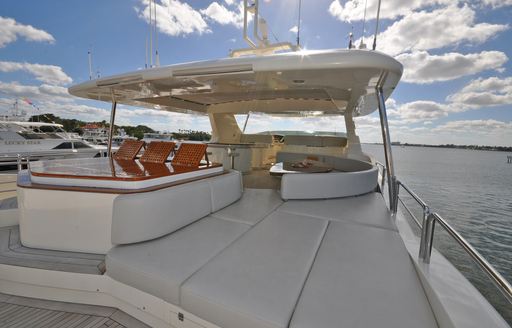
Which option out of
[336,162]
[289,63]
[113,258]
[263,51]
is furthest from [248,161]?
[113,258]

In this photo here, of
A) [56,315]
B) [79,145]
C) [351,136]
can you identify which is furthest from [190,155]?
[79,145]

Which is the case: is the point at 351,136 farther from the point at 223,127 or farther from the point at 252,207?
the point at 252,207

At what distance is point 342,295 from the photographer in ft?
3.98

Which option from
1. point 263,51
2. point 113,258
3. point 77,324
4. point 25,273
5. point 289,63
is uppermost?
point 263,51

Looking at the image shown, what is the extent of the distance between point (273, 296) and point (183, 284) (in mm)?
499

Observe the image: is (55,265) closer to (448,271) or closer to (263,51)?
(448,271)

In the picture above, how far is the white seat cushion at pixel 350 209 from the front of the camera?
2419 millimetres

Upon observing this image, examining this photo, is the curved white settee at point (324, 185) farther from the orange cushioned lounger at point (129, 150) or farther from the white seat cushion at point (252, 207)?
the orange cushioned lounger at point (129, 150)

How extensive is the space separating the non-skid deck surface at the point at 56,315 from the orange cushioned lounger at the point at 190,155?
5.76 ft

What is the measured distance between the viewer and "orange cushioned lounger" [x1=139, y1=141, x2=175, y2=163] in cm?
342

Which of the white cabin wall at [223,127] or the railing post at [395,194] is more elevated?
the white cabin wall at [223,127]

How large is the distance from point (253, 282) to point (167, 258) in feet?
2.07

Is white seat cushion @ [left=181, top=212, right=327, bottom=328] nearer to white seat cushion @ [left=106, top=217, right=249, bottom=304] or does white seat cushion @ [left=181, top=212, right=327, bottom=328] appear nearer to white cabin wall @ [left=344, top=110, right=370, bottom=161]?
white seat cushion @ [left=106, top=217, right=249, bottom=304]

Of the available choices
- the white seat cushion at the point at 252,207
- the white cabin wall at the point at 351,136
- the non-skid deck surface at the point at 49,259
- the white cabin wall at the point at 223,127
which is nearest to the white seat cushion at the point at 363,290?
the white seat cushion at the point at 252,207
